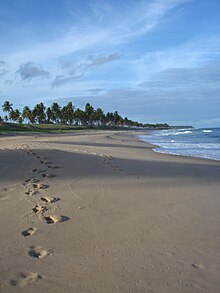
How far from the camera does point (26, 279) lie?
11.1ft

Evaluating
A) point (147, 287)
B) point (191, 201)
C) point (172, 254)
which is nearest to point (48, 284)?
point (147, 287)

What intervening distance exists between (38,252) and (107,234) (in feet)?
3.81

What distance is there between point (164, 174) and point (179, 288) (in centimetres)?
734

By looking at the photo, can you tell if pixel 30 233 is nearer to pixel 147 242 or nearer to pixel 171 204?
pixel 147 242

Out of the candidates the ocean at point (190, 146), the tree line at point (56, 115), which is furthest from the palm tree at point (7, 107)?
the ocean at point (190, 146)

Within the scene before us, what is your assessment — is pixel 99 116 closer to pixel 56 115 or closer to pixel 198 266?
pixel 56 115

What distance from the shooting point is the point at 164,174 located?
34.4 feet

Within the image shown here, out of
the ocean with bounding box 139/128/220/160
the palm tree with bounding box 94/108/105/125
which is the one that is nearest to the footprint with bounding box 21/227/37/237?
the ocean with bounding box 139/128/220/160

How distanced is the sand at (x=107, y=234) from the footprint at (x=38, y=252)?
0.01 meters

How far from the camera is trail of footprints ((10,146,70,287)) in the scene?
11.3ft

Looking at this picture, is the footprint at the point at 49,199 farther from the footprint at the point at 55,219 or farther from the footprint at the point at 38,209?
the footprint at the point at 55,219

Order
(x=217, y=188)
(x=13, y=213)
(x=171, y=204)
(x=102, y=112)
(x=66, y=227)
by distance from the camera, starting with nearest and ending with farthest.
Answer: (x=66, y=227) < (x=13, y=213) < (x=171, y=204) < (x=217, y=188) < (x=102, y=112)

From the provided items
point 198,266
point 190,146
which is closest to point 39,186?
point 198,266

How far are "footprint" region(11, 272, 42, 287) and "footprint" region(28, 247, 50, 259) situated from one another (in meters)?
0.45
